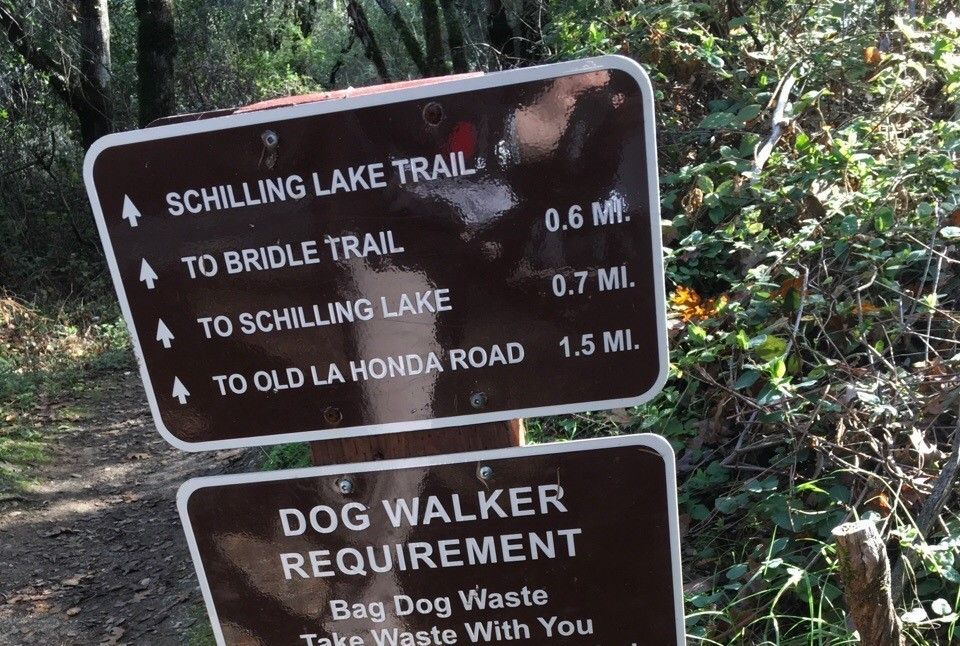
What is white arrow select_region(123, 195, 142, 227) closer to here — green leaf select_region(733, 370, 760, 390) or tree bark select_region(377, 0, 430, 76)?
green leaf select_region(733, 370, 760, 390)

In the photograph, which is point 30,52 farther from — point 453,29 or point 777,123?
point 777,123

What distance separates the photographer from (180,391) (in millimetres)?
1365

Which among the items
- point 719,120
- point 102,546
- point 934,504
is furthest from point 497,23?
point 934,504

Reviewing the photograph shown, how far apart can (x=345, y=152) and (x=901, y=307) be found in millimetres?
2273

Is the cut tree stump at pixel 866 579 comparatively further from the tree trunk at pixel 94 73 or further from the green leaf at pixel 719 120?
the tree trunk at pixel 94 73

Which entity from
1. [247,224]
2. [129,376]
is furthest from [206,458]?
[247,224]

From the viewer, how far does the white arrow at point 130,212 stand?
4.22 ft

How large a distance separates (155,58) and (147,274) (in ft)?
34.0

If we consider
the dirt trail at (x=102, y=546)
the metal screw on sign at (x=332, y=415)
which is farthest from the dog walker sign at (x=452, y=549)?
the dirt trail at (x=102, y=546)

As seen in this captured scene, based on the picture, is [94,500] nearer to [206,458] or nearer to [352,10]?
[206,458]

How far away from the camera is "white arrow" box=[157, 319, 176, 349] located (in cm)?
133

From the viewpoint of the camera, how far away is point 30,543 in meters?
5.07

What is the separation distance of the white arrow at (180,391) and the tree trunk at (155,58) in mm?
10009

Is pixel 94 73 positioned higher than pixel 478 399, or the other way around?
pixel 94 73
